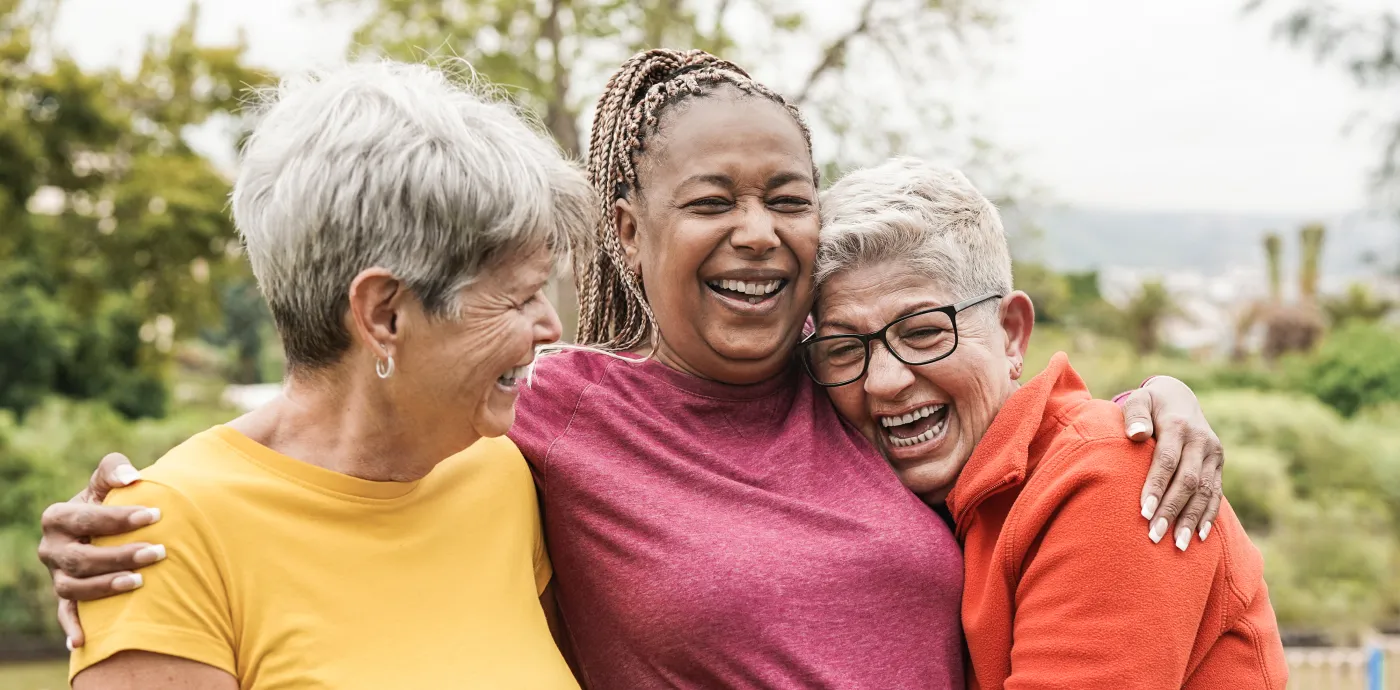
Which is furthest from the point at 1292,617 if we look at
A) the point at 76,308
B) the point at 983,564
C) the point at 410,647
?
the point at 76,308

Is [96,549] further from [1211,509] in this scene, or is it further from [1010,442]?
[1211,509]

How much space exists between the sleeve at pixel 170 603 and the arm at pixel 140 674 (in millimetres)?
11

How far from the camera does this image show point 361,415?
6.19 ft

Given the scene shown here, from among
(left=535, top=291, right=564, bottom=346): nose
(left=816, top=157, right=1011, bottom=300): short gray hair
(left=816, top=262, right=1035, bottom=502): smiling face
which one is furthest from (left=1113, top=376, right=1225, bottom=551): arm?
(left=535, top=291, right=564, bottom=346): nose

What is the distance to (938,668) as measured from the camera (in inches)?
85.7

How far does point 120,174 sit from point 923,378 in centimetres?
1017

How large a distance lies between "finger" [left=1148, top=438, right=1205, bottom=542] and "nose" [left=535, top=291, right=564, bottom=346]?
3.43ft

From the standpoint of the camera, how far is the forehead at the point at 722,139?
2326mm

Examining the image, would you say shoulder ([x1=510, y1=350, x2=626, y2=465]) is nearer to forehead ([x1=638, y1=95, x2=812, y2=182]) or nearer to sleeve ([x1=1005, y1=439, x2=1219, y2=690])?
forehead ([x1=638, y1=95, x2=812, y2=182])

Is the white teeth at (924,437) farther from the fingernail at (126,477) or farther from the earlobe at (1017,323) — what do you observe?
the fingernail at (126,477)

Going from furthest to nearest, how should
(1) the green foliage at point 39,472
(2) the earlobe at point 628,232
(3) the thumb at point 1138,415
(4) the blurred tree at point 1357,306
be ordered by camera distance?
(4) the blurred tree at point 1357,306 → (1) the green foliage at point 39,472 → (2) the earlobe at point 628,232 → (3) the thumb at point 1138,415

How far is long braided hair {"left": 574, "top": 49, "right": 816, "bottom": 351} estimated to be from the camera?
2418mm

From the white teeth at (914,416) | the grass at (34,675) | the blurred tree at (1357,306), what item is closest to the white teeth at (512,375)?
the white teeth at (914,416)

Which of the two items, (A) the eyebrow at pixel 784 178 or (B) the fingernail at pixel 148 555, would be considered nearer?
(B) the fingernail at pixel 148 555
